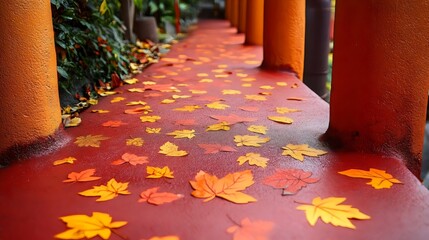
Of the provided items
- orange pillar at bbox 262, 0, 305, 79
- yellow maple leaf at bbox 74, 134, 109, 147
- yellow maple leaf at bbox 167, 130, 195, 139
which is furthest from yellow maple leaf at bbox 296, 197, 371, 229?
orange pillar at bbox 262, 0, 305, 79

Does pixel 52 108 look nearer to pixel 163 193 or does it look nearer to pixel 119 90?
pixel 163 193

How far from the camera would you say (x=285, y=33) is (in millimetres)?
4270

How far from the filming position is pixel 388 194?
168cm

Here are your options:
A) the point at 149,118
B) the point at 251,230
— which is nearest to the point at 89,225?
the point at 251,230

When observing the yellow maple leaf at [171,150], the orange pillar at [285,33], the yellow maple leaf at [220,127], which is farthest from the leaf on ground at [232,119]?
the orange pillar at [285,33]

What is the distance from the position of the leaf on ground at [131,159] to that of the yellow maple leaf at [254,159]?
0.45 metres

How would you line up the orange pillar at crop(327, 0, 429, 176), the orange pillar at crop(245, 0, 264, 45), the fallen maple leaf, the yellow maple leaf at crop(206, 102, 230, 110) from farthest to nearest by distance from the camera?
the orange pillar at crop(245, 0, 264, 45), the yellow maple leaf at crop(206, 102, 230, 110), the orange pillar at crop(327, 0, 429, 176), the fallen maple leaf

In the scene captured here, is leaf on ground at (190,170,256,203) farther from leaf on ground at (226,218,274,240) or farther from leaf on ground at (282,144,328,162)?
leaf on ground at (282,144,328,162)

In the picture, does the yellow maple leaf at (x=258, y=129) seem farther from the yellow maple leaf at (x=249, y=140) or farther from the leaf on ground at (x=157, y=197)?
the leaf on ground at (x=157, y=197)

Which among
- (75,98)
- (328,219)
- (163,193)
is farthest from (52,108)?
(328,219)

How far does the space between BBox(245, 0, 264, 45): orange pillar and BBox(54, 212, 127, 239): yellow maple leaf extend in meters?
5.26

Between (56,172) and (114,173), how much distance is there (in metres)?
0.26

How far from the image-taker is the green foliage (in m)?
3.20

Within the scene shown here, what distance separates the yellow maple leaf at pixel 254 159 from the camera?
1996 millimetres
